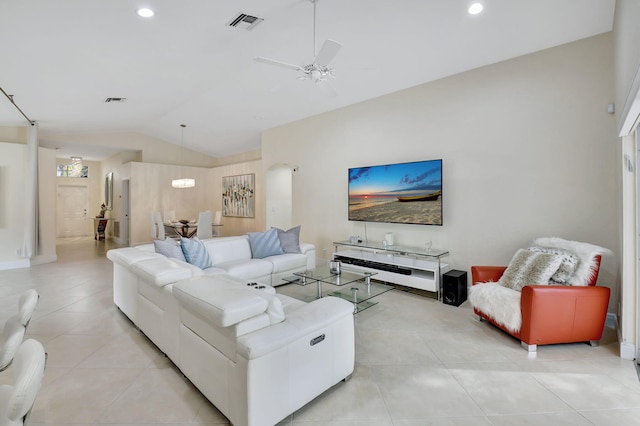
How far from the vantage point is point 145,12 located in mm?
2832

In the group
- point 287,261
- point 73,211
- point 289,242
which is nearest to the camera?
point 287,261

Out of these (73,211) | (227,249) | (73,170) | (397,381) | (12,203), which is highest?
(73,170)

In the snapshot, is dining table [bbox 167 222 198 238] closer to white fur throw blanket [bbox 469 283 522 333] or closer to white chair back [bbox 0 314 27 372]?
white chair back [bbox 0 314 27 372]

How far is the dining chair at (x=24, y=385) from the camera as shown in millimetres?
921

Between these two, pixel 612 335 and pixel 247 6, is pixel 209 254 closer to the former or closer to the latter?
pixel 247 6

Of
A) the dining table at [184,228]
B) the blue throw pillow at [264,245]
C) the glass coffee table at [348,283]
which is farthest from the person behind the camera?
the dining table at [184,228]

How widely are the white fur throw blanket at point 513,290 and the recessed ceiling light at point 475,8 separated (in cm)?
246

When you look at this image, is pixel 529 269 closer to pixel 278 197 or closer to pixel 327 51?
pixel 327 51

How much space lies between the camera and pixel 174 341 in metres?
2.28

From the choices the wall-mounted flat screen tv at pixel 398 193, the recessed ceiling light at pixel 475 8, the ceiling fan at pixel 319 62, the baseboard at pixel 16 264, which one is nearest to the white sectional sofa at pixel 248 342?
the ceiling fan at pixel 319 62

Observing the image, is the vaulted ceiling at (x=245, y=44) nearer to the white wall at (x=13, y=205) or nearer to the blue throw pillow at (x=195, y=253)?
the white wall at (x=13, y=205)

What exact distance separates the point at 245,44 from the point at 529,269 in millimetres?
3997

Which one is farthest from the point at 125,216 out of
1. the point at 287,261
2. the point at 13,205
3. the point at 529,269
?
the point at 529,269

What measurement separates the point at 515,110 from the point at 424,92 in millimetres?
1283
